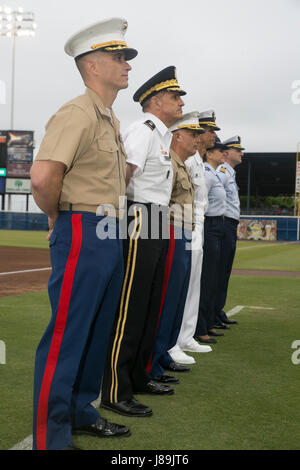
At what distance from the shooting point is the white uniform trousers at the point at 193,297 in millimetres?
5254

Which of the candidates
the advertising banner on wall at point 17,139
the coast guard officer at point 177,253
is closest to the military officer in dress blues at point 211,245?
the coast guard officer at point 177,253

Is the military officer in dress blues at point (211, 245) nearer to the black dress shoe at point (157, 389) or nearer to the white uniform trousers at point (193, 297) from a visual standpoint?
the white uniform trousers at point (193, 297)

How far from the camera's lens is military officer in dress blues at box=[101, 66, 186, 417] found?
353cm

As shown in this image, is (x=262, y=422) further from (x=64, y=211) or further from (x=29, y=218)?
(x=29, y=218)

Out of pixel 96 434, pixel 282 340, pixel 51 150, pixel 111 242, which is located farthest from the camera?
pixel 282 340

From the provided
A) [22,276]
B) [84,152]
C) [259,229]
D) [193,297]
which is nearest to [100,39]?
[84,152]

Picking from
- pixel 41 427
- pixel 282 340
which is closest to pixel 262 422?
pixel 41 427

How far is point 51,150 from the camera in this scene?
2635mm

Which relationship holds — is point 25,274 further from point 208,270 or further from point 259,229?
point 259,229

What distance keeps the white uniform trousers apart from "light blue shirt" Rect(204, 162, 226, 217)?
81 centimetres

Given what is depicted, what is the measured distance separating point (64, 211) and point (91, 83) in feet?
2.39

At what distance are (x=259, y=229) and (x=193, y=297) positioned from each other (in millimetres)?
39365

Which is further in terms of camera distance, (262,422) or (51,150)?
(262,422)
